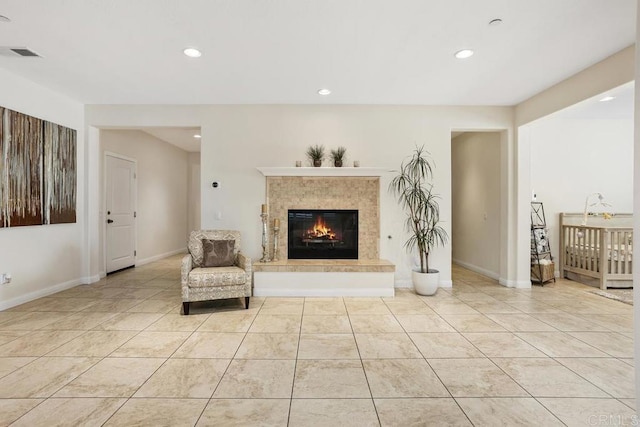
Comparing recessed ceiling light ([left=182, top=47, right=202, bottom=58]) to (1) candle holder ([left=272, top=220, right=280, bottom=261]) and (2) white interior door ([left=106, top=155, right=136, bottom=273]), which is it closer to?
(1) candle holder ([left=272, top=220, right=280, bottom=261])

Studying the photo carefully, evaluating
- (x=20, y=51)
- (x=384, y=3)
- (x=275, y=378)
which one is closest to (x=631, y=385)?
(x=275, y=378)

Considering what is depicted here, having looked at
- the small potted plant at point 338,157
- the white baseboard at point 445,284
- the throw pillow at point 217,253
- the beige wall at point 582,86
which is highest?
the beige wall at point 582,86

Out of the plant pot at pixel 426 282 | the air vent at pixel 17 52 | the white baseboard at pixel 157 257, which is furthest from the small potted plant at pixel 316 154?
the white baseboard at pixel 157 257

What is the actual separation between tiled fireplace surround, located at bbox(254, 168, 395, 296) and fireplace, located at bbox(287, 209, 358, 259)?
9 centimetres

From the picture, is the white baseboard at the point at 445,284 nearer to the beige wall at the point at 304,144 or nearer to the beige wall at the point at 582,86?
the beige wall at the point at 304,144

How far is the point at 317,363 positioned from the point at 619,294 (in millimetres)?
4566

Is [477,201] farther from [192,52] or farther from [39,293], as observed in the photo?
[39,293]

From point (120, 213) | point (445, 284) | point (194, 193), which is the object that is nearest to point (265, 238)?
point (445, 284)

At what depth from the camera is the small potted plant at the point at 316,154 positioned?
4406mm

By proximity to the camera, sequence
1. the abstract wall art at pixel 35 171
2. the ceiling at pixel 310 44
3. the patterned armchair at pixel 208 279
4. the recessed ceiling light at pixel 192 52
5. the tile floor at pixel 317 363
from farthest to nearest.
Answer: the abstract wall art at pixel 35 171 → the patterned armchair at pixel 208 279 → the recessed ceiling light at pixel 192 52 → the ceiling at pixel 310 44 → the tile floor at pixel 317 363

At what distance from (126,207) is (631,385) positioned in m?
6.96

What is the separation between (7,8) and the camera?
238cm

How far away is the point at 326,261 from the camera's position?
14.5ft

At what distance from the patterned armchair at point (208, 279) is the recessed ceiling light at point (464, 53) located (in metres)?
3.15
